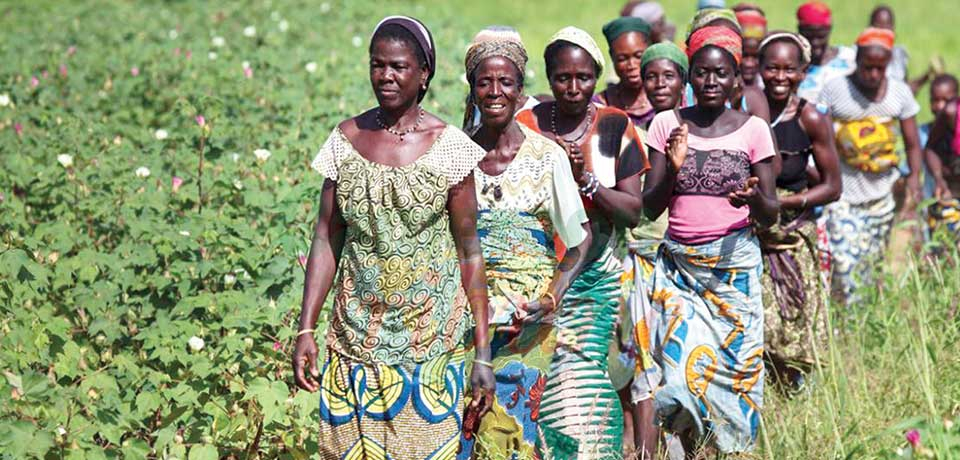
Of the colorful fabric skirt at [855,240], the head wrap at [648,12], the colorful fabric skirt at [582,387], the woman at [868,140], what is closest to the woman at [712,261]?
the colorful fabric skirt at [582,387]

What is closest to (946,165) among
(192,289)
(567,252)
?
(567,252)

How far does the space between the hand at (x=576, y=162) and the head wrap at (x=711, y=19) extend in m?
1.70

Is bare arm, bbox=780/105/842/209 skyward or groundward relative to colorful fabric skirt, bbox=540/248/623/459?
skyward

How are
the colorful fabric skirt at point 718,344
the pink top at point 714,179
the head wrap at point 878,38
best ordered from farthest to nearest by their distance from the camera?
the head wrap at point 878,38 < the colorful fabric skirt at point 718,344 < the pink top at point 714,179

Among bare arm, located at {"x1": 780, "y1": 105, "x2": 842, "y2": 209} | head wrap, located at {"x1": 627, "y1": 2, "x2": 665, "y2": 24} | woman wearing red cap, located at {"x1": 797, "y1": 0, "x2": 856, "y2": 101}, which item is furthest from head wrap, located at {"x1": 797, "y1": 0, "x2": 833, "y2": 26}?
bare arm, located at {"x1": 780, "y1": 105, "x2": 842, "y2": 209}

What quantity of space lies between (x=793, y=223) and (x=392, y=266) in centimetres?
291

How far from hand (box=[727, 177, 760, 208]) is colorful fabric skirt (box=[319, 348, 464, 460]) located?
1636mm

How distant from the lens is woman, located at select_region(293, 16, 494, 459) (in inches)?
182

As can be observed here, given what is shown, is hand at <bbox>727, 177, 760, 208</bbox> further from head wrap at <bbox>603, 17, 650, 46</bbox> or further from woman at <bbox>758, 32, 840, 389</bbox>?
head wrap at <bbox>603, 17, 650, 46</bbox>

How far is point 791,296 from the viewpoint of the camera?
689cm

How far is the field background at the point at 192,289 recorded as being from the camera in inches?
198

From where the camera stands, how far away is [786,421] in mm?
6250

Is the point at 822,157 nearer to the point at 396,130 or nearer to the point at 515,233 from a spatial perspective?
the point at 515,233

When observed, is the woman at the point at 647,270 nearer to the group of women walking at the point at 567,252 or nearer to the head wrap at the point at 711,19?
the group of women walking at the point at 567,252
